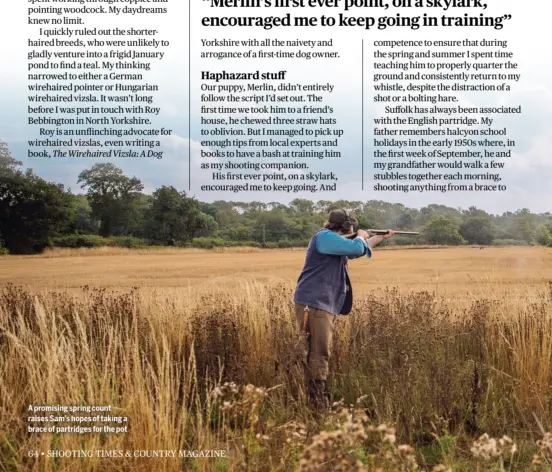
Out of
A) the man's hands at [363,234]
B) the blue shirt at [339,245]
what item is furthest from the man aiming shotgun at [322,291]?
the man's hands at [363,234]

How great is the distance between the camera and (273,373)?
6148 millimetres

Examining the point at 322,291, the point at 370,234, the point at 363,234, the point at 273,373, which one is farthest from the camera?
the point at 273,373

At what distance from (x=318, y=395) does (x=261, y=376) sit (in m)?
0.98

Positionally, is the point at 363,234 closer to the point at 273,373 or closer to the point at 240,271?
the point at 273,373

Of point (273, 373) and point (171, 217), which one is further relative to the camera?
point (171, 217)

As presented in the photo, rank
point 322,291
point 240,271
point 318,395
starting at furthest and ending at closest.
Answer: point 240,271 < point 322,291 < point 318,395

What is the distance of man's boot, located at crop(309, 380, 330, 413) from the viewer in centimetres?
525

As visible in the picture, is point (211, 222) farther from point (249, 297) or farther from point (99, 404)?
point (99, 404)

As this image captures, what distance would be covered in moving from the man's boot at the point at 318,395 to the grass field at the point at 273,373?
0.54ft

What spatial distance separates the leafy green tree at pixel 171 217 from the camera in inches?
670

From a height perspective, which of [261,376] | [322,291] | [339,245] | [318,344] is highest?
[339,245]

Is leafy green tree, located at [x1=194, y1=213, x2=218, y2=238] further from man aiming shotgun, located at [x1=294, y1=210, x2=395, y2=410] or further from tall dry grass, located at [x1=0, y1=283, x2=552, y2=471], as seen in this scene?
man aiming shotgun, located at [x1=294, y1=210, x2=395, y2=410]

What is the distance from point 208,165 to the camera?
25.8 feet

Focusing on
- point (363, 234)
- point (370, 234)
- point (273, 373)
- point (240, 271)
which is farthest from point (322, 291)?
point (240, 271)
